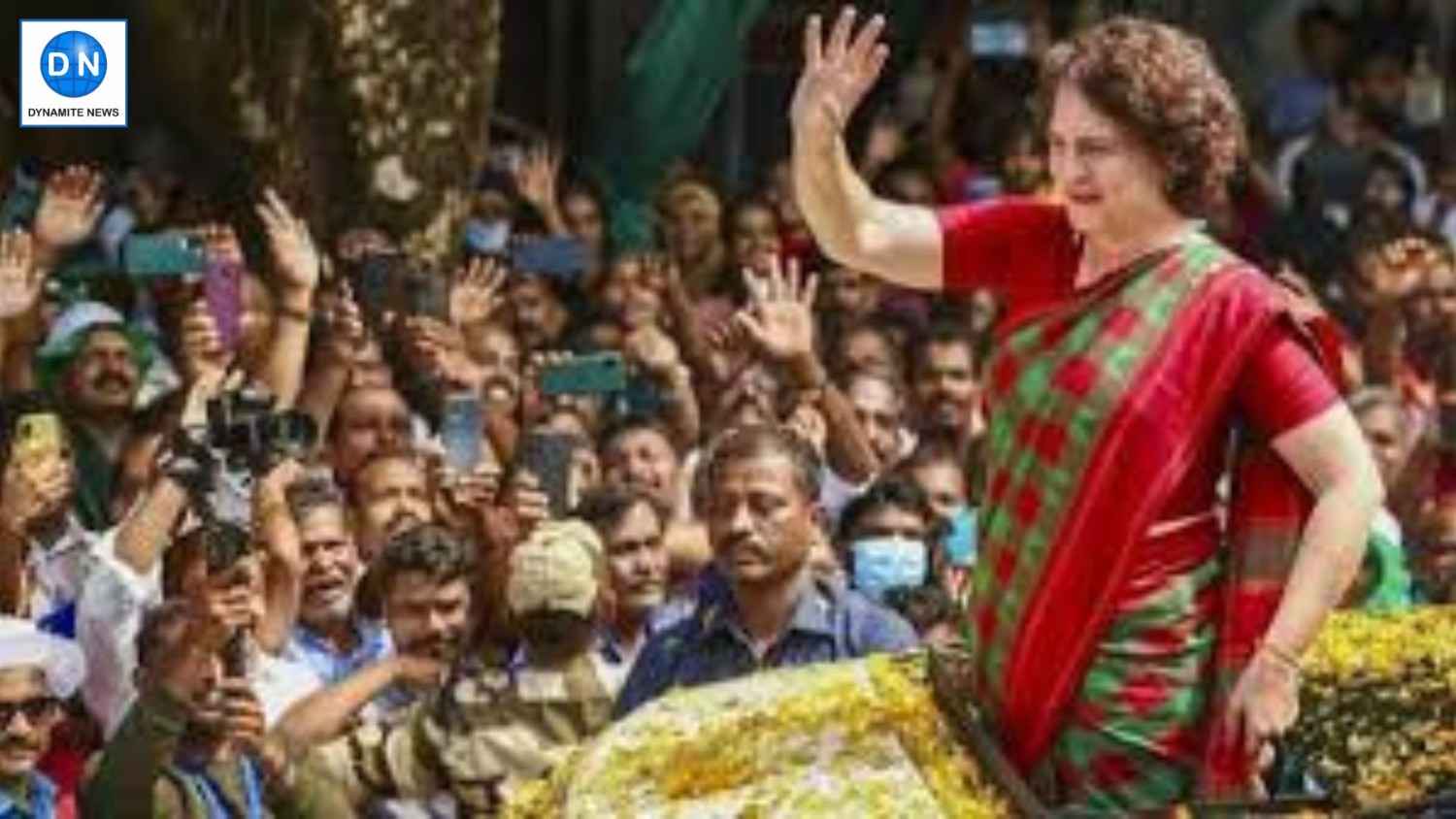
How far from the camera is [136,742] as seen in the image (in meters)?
8.25

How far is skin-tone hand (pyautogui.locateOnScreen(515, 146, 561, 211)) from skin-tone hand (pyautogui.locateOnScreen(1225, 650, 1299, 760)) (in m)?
7.59

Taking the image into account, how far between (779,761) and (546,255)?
5.84m

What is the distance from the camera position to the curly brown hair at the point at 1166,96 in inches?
251

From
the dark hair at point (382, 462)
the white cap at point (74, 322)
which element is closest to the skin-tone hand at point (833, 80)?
the dark hair at point (382, 462)

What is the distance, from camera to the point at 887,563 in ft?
32.9

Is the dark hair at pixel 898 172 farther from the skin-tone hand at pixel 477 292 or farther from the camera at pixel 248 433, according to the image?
the camera at pixel 248 433

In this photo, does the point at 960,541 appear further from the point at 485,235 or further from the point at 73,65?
the point at 73,65

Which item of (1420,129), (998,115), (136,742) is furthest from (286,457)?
(1420,129)

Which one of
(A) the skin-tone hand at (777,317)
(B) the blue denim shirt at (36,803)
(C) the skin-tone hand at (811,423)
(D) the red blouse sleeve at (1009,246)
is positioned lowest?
(B) the blue denim shirt at (36,803)

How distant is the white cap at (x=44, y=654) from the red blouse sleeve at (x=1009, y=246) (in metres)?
2.34

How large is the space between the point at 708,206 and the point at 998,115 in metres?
2.25

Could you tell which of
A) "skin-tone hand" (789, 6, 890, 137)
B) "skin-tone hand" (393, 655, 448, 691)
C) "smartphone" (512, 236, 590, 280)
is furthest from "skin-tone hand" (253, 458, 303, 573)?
"skin-tone hand" (789, 6, 890, 137)

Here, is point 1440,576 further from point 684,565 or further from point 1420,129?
point 1420,129

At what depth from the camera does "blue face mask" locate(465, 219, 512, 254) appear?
520 inches
